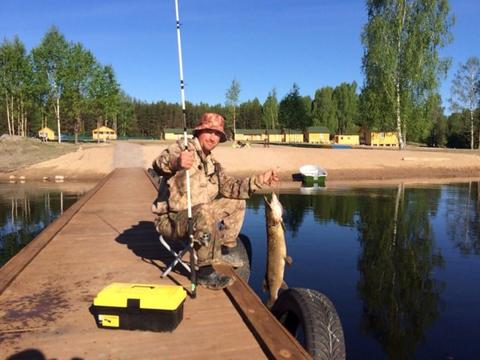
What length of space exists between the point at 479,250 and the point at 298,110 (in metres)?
62.2

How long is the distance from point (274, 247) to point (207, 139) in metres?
1.48

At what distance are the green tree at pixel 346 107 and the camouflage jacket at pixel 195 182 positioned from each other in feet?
295

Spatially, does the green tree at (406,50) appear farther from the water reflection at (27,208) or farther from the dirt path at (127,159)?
the water reflection at (27,208)

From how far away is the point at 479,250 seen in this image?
11000 mm

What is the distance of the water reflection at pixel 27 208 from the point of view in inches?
463

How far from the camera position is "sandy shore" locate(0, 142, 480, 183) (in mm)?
30891

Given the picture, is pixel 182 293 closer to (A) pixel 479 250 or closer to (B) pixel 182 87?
(B) pixel 182 87

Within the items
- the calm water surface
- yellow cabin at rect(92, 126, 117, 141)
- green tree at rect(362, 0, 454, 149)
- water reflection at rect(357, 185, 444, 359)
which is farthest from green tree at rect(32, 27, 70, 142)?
water reflection at rect(357, 185, 444, 359)

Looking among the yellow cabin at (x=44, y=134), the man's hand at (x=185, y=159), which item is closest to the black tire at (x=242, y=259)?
the man's hand at (x=185, y=159)

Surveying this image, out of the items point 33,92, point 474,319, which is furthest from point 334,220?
point 33,92

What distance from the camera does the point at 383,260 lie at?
1013cm

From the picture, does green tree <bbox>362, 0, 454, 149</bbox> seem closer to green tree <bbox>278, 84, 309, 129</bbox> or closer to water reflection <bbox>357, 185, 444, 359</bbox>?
water reflection <bbox>357, 185, 444, 359</bbox>

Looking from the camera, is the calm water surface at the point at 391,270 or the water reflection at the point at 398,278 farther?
the water reflection at the point at 398,278

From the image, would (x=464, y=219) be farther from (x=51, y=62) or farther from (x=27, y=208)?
(x=51, y=62)
